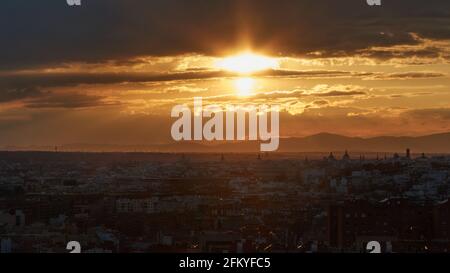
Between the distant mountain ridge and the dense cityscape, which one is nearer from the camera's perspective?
the dense cityscape

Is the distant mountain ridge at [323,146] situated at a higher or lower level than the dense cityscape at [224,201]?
higher

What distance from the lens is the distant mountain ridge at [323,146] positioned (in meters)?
8.12

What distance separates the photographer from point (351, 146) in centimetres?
875

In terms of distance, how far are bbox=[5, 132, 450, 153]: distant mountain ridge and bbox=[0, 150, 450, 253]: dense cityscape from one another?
104 mm

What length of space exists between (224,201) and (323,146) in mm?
1289

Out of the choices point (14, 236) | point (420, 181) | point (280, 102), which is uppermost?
point (280, 102)

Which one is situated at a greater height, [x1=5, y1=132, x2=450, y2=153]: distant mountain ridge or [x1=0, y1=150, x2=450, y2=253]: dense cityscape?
[x1=5, y1=132, x2=450, y2=153]: distant mountain ridge

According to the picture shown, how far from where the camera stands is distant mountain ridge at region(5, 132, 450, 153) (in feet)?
26.6

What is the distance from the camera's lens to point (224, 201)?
8406mm

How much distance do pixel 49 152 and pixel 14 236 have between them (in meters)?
1.37

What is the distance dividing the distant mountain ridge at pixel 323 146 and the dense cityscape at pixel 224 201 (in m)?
0.10
